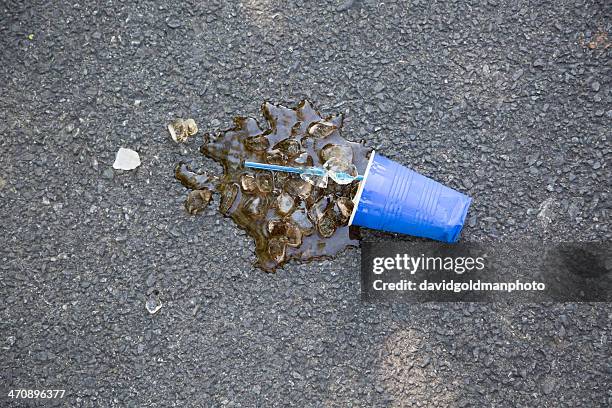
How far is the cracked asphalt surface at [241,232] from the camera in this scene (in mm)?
2660

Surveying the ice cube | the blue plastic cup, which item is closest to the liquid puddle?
the ice cube

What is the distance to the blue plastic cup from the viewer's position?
2.48m

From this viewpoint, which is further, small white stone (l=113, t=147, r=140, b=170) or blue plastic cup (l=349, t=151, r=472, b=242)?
small white stone (l=113, t=147, r=140, b=170)

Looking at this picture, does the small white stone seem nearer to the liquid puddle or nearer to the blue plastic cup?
the liquid puddle

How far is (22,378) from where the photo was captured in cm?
267

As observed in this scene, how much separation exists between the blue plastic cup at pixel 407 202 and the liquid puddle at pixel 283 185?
17cm

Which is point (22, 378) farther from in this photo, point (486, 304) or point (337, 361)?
point (486, 304)

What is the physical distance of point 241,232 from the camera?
2.71 metres

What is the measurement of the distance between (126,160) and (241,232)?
1.97 feet

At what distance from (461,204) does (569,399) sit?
97 centimetres

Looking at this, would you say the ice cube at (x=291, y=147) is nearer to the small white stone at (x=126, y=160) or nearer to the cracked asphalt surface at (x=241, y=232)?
the cracked asphalt surface at (x=241, y=232)

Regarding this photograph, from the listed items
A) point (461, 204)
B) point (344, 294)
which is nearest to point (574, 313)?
point (461, 204)

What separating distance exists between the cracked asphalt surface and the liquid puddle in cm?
7

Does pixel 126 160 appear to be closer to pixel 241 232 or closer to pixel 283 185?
pixel 241 232
